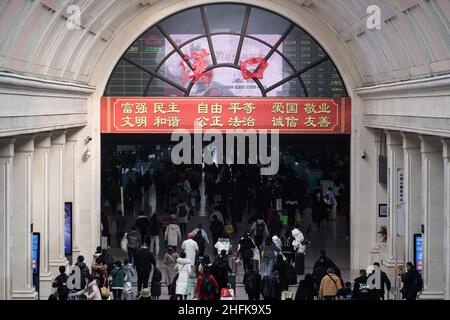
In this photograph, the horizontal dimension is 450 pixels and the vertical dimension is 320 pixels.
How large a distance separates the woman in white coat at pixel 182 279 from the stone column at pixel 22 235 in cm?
297

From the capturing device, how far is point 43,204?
26.5m

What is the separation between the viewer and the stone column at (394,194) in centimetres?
2817

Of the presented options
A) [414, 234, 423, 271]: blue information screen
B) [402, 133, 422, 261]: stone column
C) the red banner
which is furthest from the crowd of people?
the red banner

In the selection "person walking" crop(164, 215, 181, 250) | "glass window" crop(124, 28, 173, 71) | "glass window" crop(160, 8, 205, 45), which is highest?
"glass window" crop(160, 8, 205, 45)

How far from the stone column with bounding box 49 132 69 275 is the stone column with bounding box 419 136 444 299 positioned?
9.18m

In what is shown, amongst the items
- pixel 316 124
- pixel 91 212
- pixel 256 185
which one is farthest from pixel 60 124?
pixel 256 185

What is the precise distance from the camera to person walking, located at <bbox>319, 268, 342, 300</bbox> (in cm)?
2262

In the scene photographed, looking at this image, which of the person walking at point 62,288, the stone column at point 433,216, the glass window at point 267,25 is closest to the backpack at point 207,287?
the person walking at point 62,288

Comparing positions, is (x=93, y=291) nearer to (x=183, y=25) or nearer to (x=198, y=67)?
(x=198, y=67)

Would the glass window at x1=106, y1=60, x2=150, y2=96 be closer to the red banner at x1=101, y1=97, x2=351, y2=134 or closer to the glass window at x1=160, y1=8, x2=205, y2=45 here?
the red banner at x1=101, y1=97, x2=351, y2=134

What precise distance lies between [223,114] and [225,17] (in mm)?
2831

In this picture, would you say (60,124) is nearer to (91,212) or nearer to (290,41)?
(91,212)

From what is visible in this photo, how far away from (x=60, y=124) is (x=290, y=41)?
8.03 m

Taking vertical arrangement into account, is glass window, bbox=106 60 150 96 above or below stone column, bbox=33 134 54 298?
above
